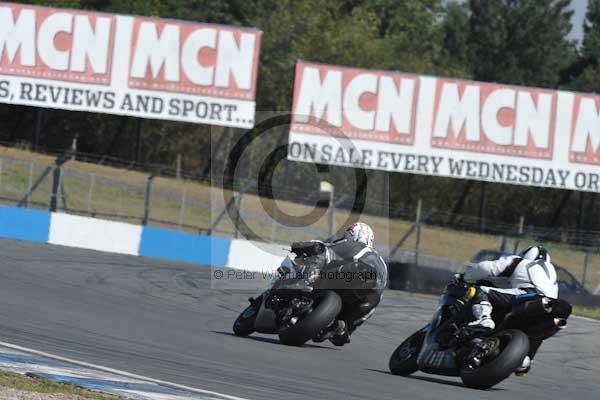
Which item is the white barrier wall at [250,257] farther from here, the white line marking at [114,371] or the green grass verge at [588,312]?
the white line marking at [114,371]

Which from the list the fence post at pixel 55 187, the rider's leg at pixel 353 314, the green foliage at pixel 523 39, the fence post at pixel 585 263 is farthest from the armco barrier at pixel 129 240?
the green foliage at pixel 523 39

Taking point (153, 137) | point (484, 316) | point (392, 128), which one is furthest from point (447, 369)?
point (153, 137)

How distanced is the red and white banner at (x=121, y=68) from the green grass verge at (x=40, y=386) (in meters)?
24.1

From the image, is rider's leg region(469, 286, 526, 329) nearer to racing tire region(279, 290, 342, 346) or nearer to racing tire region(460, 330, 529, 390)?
racing tire region(460, 330, 529, 390)

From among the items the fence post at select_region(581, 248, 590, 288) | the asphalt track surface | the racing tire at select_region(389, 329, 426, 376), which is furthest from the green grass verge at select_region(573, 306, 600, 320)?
the racing tire at select_region(389, 329, 426, 376)

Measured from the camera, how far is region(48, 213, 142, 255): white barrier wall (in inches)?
951

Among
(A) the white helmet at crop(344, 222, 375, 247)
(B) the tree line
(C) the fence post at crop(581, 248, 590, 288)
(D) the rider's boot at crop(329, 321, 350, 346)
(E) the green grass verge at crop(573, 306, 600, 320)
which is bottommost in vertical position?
(E) the green grass verge at crop(573, 306, 600, 320)

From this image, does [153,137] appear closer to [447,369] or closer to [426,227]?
[426,227]

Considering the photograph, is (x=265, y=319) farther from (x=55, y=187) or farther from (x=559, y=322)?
(x=55, y=187)

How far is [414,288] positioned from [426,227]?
582 inches

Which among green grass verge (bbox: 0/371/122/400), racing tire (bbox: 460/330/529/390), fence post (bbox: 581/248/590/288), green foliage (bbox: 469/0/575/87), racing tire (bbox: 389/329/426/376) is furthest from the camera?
green foliage (bbox: 469/0/575/87)

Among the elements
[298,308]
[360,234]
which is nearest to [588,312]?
[360,234]

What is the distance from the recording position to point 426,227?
127ft

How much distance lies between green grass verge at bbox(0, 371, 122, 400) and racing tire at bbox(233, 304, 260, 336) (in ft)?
15.2
